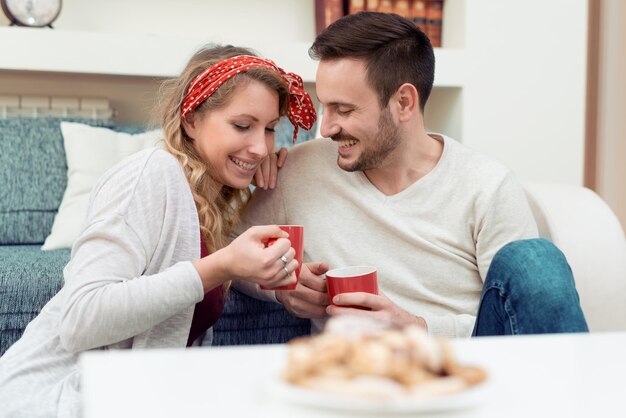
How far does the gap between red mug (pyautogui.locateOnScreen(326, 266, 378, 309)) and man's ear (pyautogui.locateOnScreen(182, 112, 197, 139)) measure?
393 millimetres

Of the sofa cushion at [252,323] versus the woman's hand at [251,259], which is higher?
the woman's hand at [251,259]

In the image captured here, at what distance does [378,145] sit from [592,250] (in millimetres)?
553

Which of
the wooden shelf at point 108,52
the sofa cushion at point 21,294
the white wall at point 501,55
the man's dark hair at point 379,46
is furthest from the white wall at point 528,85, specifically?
the sofa cushion at point 21,294

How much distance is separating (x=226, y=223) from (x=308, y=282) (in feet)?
0.73

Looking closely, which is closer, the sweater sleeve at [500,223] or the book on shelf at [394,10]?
the sweater sleeve at [500,223]

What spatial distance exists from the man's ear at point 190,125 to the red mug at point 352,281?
0.39 metres

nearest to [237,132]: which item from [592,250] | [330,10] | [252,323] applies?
[252,323]

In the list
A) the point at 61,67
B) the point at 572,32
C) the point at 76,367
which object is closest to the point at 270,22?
the point at 61,67

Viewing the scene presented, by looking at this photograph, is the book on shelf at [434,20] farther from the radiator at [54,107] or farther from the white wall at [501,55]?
the radiator at [54,107]

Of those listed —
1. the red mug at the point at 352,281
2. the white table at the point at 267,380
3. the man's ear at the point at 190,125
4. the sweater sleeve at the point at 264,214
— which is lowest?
the red mug at the point at 352,281

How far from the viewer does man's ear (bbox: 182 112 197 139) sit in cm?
148

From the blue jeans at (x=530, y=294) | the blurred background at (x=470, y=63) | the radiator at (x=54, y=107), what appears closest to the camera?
the blue jeans at (x=530, y=294)

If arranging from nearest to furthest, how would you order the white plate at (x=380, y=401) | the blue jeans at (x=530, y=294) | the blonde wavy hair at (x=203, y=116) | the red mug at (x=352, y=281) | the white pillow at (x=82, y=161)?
the white plate at (x=380, y=401), the blue jeans at (x=530, y=294), the red mug at (x=352, y=281), the blonde wavy hair at (x=203, y=116), the white pillow at (x=82, y=161)

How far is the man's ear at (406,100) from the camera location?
5.61 feet
